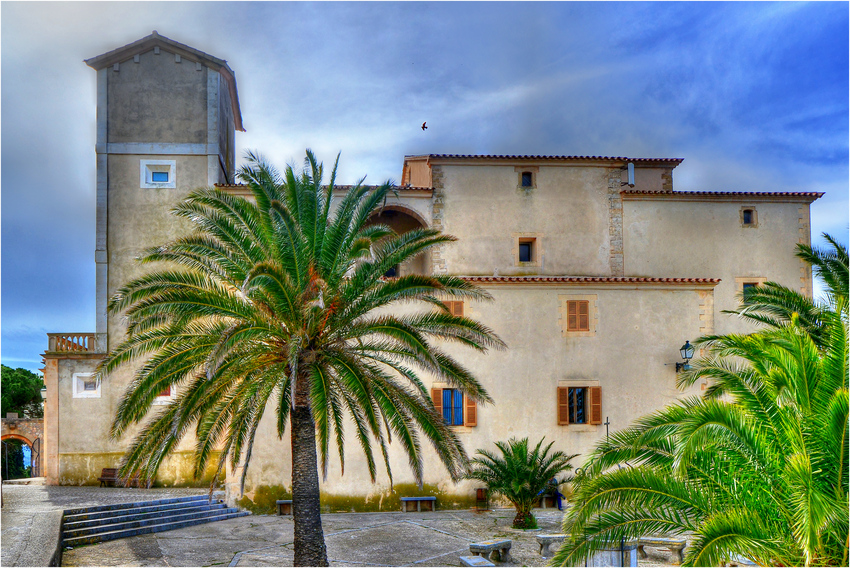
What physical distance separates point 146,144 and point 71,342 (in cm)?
721

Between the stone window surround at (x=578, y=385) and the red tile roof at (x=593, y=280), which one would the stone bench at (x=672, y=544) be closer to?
the stone window surround at (x=578, y=385)

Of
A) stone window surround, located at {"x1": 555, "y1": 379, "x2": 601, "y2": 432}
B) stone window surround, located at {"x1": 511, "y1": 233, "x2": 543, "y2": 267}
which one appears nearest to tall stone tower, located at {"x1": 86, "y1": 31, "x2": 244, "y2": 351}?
stone window surround, located at {"x1": 511, "y1": 233, "x2": 543, "y2": 267}

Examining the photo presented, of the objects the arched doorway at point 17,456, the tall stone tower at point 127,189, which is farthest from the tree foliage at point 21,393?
the tall stone tower at point 127,189

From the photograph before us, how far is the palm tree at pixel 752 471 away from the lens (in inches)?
303

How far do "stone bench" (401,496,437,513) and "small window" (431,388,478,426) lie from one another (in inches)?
85.6

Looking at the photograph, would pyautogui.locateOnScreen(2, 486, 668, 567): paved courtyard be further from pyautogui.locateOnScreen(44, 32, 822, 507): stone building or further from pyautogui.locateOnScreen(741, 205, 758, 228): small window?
pyautogui.locateOnScreen(741, 205, 758, 228): small window

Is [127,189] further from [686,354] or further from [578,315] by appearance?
[686,354]

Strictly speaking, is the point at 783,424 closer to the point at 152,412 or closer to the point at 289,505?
the point at 289,505

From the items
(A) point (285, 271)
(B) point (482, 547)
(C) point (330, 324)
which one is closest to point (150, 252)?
(A) point (285, 271)

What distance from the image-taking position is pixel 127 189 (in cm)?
2458

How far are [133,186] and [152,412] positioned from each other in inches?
307

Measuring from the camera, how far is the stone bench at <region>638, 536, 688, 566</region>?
14023 millimetres

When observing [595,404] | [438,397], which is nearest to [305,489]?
[438,397]

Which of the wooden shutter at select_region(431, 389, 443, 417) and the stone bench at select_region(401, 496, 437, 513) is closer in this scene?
the stone bench at select_region(401, 496, 437, 513)
